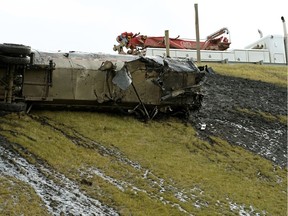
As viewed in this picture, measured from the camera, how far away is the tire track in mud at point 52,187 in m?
11.0

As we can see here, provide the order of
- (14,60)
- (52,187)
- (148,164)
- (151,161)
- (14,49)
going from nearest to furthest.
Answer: (52,187) < (148,164) < (151,161) < (14,49) < (14,60)

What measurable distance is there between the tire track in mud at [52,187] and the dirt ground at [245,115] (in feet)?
25.2

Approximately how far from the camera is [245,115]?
70.6 feet

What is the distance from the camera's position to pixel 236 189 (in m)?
14.4

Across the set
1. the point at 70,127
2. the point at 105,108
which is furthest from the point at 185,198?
the point at 105,108

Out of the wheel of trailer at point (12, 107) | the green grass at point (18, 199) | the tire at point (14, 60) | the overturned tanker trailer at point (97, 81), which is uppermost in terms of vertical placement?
the tire at point (14, 60)

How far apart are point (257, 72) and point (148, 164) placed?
16.8 m

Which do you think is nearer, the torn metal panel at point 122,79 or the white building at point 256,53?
the torn metal panel at point 122,79

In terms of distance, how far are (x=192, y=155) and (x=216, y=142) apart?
2036 millimetres

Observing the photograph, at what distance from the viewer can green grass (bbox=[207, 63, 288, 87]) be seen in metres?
28.2

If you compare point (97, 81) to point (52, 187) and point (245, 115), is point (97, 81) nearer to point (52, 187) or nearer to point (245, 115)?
point (52, 187)

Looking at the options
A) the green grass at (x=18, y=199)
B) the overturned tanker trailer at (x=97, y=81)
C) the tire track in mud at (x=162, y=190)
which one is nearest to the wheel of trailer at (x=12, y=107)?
the overturned tanker trailer at (x=97, y=81)

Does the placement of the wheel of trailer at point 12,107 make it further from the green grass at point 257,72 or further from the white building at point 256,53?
the white building at point 256,53

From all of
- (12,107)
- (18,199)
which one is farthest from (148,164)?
(18,199)
